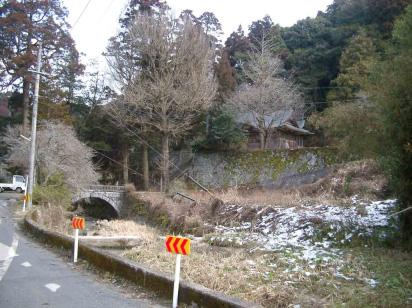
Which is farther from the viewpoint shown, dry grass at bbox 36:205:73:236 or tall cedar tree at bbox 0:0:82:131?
tall cedar tree at bbox 0:0:82:131

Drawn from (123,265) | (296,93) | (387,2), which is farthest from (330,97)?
(123,265)

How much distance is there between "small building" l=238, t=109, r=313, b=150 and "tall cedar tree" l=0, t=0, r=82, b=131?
16.9 meters

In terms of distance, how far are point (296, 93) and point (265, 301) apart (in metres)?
30.5

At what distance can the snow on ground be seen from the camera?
26.3ft

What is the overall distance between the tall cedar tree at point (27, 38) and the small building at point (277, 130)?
1688cm

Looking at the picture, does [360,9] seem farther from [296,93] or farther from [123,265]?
[123,265]

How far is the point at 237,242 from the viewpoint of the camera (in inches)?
412

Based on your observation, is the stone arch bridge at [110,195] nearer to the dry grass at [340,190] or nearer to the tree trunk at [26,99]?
the tree trunk at [26,99]

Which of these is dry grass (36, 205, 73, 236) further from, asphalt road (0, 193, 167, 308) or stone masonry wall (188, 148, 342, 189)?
stone masonry wall (188, 148, 342, 189)

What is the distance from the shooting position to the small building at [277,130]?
3203 cm

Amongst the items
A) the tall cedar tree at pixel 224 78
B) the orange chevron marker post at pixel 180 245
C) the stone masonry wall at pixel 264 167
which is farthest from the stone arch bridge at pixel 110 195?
the orange chevron marker post at pixel 180 245

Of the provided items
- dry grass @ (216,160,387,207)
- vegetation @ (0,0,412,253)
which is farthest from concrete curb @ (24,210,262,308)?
vegetation @ (0,0,412,253)

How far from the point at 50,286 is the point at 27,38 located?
32.0m

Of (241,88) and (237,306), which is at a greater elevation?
(241,88)
